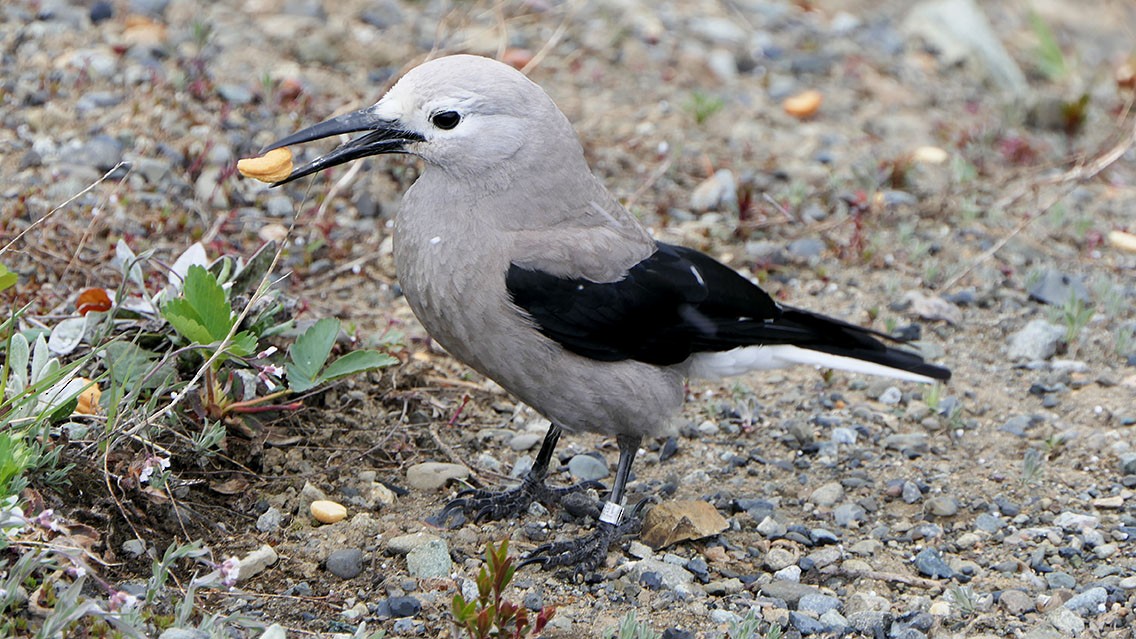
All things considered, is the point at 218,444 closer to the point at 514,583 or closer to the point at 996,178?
the point at 514,583

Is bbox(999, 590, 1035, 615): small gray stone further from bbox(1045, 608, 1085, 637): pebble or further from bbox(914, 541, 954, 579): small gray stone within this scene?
bbox(914, 541, 954, 579): small gray stone

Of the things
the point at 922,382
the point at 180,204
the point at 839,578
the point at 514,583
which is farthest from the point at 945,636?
the point at 180,204

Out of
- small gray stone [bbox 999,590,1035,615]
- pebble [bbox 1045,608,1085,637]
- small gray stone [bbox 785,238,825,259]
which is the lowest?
small gray stone [bbox 785,238,825,259]

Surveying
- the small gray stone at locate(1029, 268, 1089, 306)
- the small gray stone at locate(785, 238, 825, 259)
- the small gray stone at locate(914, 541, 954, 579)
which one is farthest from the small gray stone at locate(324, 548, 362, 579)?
the small gray stone at locate(1029, 268, 1089, 306)

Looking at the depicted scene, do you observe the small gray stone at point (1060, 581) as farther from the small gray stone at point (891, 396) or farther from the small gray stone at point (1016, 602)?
the small gray stone at point (891, 396)

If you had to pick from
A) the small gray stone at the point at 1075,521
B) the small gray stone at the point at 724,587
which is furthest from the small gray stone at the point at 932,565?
the small gray stone at the point at 724,587

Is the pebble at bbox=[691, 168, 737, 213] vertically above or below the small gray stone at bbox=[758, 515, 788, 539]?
above

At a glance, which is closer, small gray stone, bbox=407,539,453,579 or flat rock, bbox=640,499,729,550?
small gray stone, bbox=407,539,453,579

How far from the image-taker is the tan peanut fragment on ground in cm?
392

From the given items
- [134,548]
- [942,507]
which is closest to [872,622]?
[942,507]

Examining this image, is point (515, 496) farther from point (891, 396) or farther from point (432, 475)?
point (891, 396)

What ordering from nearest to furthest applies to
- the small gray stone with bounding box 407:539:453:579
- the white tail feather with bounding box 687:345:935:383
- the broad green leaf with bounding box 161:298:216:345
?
the broad green leaf with bounding box 161:298:216:345 → the small gray stone with bounding box 407:539:453:579 → the white tail feather with bounding box 687:345:935:383

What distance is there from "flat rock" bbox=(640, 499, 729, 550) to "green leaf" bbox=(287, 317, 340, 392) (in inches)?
46.2

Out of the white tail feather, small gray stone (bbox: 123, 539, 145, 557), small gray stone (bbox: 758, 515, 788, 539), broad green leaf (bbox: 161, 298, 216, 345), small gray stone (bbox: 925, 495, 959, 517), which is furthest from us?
the white tail feather
